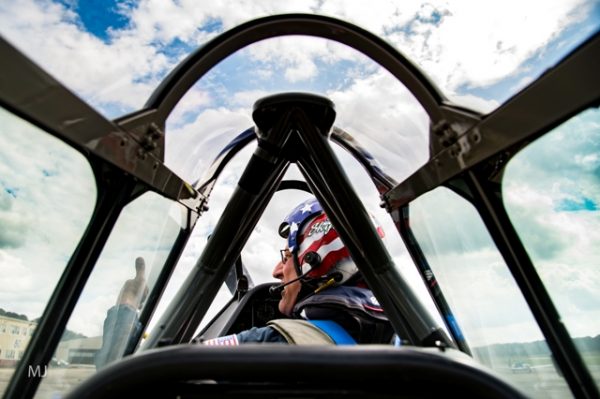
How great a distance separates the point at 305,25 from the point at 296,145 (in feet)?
1.68

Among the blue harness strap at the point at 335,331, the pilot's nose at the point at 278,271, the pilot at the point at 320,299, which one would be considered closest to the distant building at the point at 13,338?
the pilot at the point at 320,299

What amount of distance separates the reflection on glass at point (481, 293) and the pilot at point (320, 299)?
31 centimetres

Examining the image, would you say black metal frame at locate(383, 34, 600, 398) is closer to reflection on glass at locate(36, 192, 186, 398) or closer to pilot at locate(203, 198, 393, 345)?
pilot at locate(203, 198, 393, 345)

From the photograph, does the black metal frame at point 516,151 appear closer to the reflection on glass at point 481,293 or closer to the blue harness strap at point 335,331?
the reflection on glass at point 481,293

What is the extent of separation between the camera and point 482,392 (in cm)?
76

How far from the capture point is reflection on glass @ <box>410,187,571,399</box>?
156 centimetres

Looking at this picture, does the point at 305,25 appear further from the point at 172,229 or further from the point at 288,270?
the point at 288,270

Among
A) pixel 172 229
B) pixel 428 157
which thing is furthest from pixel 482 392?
pixel 172 229

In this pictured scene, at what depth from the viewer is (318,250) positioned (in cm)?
231

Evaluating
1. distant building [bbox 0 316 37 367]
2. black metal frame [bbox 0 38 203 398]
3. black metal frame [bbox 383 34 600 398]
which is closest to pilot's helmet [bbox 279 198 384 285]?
black metal frame [bbox 383 34 600 398]

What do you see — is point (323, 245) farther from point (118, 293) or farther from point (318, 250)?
point (118, 293)

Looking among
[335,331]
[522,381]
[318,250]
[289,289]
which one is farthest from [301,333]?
[522,381]

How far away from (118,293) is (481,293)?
1.56 m

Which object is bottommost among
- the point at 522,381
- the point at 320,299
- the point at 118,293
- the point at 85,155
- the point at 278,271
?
the point at 522,381
